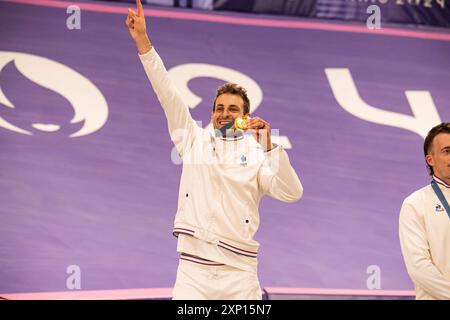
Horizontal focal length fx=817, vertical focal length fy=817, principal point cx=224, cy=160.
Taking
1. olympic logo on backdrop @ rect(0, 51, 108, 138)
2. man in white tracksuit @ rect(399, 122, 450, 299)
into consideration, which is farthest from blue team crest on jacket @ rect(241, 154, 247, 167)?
olympic logo on backdrop @ rect(0, 51, 108, 138)

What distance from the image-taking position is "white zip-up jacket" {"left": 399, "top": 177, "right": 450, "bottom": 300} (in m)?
Result: 3.68

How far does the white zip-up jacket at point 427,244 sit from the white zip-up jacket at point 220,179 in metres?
0.54

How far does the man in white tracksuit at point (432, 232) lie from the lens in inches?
145

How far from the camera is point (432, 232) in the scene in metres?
3.77

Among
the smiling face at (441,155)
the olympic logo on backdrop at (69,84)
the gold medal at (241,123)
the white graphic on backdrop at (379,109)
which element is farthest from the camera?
the white graphic on backdrop at (379,109)

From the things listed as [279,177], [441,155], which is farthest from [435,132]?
[279,177]

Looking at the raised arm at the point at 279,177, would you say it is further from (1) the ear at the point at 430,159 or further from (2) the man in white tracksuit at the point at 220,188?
(1) the ear at the point at 430,159

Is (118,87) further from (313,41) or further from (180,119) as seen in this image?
(180,119)

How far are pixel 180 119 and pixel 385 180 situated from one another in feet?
9.20

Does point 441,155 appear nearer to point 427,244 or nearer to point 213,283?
point 427,244

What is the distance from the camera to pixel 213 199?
378cm

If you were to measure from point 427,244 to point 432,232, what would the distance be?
6 cm

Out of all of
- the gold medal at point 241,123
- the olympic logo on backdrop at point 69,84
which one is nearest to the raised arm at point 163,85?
the gold medal at point 241,123
